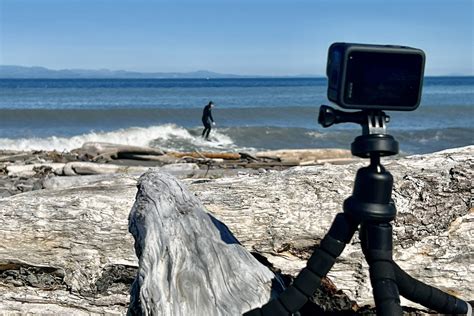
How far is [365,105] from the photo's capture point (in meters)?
1.91

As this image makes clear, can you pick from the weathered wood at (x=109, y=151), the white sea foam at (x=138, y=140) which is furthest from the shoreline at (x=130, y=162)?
the white sea foam at (x=138, y=140)

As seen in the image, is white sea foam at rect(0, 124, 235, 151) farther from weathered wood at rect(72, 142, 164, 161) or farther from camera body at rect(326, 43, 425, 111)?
camera body at rect(326, 43, 425, 111)

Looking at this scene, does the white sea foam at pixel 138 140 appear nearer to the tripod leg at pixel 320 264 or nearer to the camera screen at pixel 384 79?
the tripod leg at pixel 320 264

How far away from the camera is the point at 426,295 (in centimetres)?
216

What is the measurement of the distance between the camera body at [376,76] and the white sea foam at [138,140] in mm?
17568

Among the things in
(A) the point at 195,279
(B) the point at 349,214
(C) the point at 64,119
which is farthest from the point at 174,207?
(C) the point at 64,119

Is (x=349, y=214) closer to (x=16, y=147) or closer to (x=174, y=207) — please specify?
(x=174, y=207)

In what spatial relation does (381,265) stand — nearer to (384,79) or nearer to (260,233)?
(384,79)

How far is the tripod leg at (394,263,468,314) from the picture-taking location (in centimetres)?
210

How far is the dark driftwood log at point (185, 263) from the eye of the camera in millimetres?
2195

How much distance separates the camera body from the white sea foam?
57.6 feet

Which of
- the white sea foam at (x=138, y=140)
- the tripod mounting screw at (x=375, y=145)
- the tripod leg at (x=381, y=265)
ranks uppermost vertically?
the tripod mounting screw at (x=375, y=145)

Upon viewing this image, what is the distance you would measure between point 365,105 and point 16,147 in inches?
714

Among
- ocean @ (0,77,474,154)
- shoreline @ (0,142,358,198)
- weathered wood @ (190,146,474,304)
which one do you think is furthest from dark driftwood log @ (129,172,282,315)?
ocean @ (0,77,474,154)
